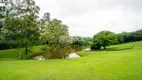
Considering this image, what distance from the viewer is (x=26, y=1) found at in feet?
108

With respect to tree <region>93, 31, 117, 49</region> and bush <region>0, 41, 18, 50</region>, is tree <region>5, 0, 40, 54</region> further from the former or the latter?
tree <region>93, 31, 117, 49</region>

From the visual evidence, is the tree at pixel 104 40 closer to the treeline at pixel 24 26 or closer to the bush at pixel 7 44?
the treeline at pixel 24 26

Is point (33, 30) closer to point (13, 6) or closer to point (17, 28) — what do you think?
point (17, 28)

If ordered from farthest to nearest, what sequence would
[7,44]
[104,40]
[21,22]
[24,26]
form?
[104,40] < [7,44] < [24,26] < [21,22]

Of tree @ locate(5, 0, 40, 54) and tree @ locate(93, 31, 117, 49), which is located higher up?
tree @ locate(5, 0, 40, 54)

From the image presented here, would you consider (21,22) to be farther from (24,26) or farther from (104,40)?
(104,40)

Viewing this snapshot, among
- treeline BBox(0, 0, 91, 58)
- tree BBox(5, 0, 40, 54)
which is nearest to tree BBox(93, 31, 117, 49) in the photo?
treeline BBox(0, 0, 91, 58)

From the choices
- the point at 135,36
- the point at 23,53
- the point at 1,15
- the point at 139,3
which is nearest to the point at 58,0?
the point at 1,15

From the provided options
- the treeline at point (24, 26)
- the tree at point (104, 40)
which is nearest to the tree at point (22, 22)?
the treeline at point (24, 26)

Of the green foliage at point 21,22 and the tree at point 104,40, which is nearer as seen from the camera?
the green foliage at point 21,22

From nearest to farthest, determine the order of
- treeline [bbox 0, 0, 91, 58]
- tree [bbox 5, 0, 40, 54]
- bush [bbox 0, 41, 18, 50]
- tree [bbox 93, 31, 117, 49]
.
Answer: treeline [bbox 0, 0, 91, 58] < tree [bbox 5, 0, 40, 54] < bush [bbox 0, 41, 18, 50] < tree [bbox 93, 31, 117, 49]

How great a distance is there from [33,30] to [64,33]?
23.3 ft

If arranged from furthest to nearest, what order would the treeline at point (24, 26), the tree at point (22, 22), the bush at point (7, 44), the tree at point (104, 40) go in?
the tree at point (104, 40)
the bush at point (7, 44)
the tree at point (22, 22)
the treeline at point (24, 26)

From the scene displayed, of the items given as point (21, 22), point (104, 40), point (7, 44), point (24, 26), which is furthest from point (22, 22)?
point (104, 40)
